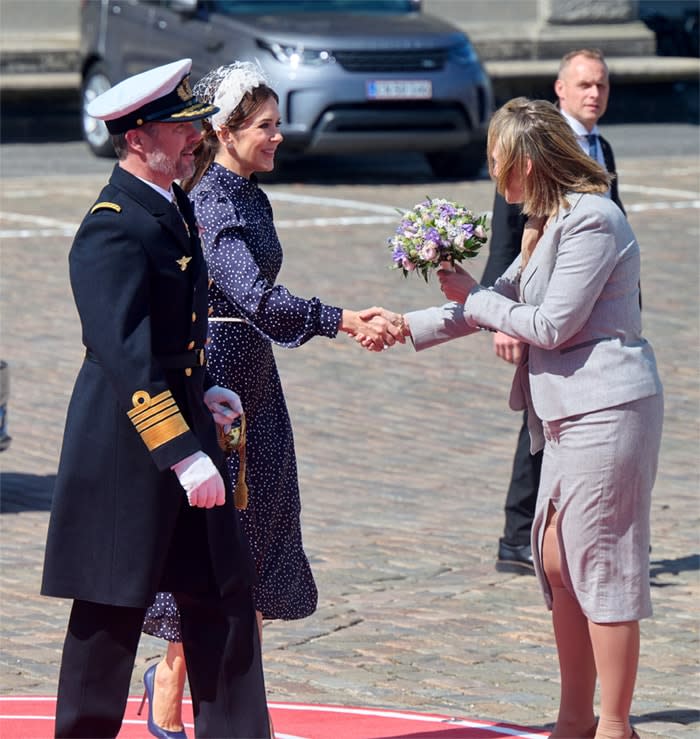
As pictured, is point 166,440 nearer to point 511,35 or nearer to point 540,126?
point 540,126

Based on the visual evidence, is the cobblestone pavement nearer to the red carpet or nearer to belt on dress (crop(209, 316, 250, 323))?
the red carpet

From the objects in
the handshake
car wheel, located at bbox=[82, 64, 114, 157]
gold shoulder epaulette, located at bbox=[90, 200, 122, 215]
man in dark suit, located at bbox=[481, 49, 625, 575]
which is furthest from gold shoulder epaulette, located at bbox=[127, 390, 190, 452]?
car wheel, located at bbox=[82, 64, 114, 157]

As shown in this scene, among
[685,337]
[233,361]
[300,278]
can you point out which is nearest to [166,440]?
[233,361]

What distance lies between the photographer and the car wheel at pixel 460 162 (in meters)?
17.5

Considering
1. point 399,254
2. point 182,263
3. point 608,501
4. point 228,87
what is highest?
point 228,87

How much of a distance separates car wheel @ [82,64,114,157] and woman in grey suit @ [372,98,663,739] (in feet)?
45.9

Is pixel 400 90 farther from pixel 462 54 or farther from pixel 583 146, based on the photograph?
pixel 583 146

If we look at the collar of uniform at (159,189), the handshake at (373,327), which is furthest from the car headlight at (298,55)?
the collar of uniform at (159,189)

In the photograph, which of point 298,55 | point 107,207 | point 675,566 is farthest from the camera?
point 298,55

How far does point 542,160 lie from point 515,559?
100 inches

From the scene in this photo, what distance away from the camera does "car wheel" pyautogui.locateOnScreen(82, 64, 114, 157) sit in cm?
1859

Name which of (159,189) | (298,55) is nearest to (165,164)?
(159,189)

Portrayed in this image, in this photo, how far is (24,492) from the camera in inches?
319

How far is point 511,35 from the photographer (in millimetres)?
22781
